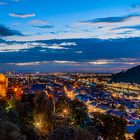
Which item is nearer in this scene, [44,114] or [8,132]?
[8,132]

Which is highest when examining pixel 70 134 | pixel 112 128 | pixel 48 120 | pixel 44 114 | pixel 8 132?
pixel 70 134

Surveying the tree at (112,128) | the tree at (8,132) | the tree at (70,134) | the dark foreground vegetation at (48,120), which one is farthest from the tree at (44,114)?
the tree at (70,134)

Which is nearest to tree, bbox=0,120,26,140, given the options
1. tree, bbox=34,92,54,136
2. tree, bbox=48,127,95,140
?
tree, bbox=48,127,95,140

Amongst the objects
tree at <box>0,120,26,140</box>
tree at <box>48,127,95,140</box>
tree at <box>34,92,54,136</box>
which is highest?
tree at <box>48,127,95,140</box>

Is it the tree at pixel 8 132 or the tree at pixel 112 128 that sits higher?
the tree at pixel 8 132

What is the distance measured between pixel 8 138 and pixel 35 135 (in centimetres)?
1095

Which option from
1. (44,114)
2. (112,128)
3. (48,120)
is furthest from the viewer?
(44,114)

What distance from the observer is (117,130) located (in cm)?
4084

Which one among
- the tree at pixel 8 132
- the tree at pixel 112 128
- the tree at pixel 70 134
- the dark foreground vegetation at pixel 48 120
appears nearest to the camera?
the tree at pixel 70 134

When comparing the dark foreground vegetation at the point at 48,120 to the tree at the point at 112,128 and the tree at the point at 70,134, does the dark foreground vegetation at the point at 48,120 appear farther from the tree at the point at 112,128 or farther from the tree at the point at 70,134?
the tree at the point at 70,134

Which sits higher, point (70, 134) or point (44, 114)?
point (70, 134)

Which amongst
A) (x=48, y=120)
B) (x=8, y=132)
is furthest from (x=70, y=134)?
(x=48, y=120)

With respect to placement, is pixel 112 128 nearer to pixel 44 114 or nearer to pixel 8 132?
pixel 44 114

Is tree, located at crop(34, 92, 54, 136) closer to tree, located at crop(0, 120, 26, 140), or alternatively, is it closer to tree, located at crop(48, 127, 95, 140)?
tree, located at crop(0, 120, 26, 140)
